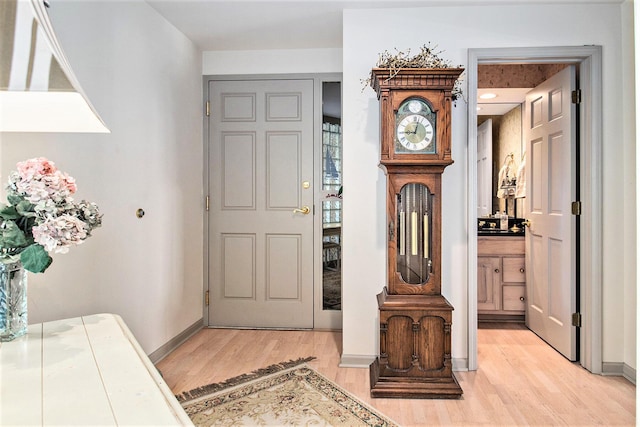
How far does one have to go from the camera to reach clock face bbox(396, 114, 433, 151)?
2.52m

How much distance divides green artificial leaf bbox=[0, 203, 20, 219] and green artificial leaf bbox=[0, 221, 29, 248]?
0.02 metres

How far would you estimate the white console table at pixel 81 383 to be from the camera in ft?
2.84

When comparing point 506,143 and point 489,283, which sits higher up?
point 506,143

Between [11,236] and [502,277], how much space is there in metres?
3.67

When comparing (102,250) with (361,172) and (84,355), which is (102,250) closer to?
(84,355)

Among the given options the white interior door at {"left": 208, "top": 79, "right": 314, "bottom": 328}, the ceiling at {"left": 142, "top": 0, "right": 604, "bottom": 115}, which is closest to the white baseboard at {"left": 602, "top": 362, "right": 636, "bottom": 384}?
the white interior door at {"left": 208, "top": 79, "right": 314, "bottom": 328}

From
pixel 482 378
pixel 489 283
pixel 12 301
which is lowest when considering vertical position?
pixel 482 378

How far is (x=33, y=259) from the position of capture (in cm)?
125


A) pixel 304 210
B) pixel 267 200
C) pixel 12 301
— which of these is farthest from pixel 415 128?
pixel 12 301

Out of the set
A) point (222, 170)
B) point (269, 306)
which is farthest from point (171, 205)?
point (269, 306)

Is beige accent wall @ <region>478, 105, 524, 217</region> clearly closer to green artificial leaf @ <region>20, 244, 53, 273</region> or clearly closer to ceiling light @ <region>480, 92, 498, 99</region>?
ceiling light @ <region>480, 92, 498, 99</region>

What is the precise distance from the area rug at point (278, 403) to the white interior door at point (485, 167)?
277 centimetres

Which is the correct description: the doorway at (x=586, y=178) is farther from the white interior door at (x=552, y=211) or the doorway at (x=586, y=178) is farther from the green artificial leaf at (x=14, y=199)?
the green artificial leaf at (x=14, y=199)

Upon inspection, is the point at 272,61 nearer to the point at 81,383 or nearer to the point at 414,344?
the point at 414,344
